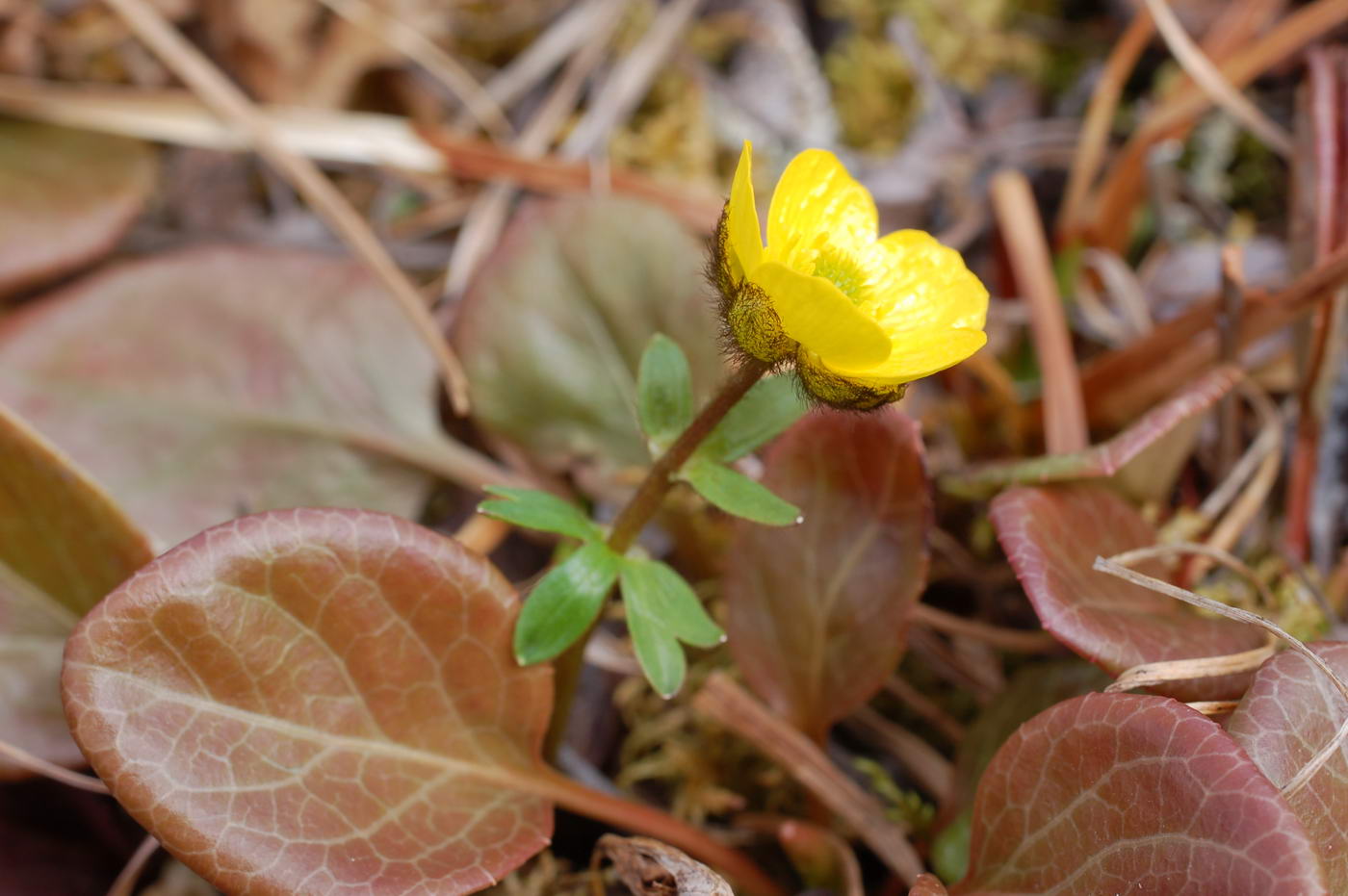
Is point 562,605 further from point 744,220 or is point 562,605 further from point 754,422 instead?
point 744,220

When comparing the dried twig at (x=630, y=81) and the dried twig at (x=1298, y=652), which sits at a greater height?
the dried twig at (x=630, y=81)

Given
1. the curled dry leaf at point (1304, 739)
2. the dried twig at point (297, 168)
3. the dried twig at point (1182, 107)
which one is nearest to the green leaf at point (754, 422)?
the curled dry leaf at point (1304, 739)

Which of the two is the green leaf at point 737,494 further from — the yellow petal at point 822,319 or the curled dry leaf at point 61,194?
the curled dry leaf at point 61,194

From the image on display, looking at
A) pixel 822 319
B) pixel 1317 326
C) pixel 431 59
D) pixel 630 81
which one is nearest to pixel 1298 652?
pixel 822 319

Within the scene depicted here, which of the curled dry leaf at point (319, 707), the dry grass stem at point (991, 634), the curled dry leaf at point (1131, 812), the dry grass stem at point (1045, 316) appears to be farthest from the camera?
the dry grass stem at point (1045, 316)

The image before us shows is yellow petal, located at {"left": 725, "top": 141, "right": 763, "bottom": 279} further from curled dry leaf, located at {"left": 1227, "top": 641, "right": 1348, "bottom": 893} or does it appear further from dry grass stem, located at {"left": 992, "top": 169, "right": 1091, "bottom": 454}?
dry grass stem, located at {"left": 992, "top": 169, "right": 1091, "bottom": 454}
